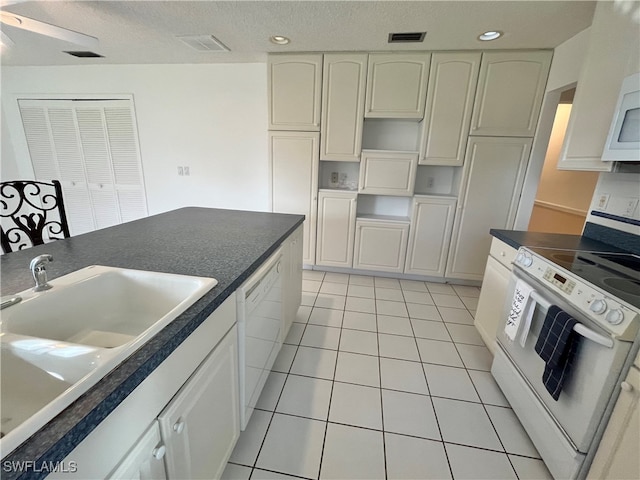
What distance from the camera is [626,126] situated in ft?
4.71

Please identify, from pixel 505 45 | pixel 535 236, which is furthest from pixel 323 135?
pixel 535 236

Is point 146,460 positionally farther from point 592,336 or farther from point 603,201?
point 603,201

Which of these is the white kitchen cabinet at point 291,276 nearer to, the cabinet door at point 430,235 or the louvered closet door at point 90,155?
the cabinet door at point 430,235

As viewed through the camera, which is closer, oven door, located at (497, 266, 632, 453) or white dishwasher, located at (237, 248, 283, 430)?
oven door, located at (497, 266, 632, 453)

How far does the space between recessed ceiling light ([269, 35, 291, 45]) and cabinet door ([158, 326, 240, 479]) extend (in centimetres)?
→ 260

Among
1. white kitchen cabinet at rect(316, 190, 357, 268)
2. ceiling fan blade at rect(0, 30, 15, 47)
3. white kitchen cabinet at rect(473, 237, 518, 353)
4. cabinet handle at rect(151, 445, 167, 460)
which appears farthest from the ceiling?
cabinet handle at rect(151, 445, 167, 460)

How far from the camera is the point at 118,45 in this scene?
2881mm

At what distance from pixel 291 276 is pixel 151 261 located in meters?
1.01

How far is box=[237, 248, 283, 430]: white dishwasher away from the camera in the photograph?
1229mm

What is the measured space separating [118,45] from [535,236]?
4.15m

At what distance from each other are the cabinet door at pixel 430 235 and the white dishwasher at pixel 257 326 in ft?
6.43

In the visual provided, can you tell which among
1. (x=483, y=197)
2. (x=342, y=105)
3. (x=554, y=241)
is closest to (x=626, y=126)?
(x=554, y=241)

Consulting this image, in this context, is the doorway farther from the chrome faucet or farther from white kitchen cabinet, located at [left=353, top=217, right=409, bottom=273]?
the chrome faucet

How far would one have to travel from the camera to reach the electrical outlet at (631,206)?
1.68 m
